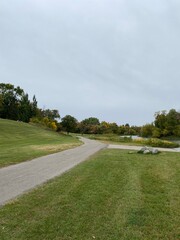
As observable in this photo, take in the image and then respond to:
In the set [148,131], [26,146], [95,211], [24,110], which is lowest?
[26,146]

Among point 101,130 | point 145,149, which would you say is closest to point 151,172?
point 145,149

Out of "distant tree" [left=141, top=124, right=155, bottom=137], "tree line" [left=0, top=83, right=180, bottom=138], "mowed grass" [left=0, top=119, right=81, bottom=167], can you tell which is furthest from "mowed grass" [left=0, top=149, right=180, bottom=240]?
"distant tree" [left=141, top=124, right=155, bottom=137]

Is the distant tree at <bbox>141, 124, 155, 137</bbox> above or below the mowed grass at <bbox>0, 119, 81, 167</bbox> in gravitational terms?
above

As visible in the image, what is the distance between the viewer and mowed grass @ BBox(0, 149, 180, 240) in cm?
380

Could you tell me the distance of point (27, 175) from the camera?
8305mm

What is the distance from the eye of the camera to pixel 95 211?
15.5 feet

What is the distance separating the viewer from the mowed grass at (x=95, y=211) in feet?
12.5

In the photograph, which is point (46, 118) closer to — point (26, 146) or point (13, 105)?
point (13, 105)

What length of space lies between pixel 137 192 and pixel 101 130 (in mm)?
76617

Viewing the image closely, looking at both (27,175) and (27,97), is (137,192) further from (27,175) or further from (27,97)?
(27,97)

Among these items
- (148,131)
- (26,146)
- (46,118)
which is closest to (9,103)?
(46,118)

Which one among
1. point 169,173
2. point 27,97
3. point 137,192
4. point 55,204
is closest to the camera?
point 55,204

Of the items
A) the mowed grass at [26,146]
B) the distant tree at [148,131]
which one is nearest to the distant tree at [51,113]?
the distant tree at [148,131]

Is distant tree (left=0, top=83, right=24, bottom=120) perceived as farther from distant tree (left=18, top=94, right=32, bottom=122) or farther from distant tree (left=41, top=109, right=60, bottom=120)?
distant tree (left=41, top=109, right=60, bottom=120)
